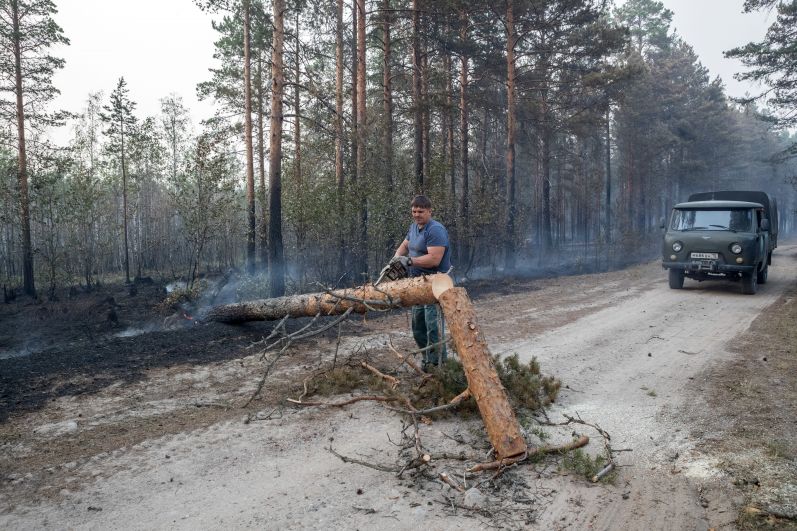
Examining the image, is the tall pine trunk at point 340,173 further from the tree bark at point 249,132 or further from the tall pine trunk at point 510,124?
the tall pine trunk at point 510,124

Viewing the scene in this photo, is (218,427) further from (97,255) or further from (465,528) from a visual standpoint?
(97,255)

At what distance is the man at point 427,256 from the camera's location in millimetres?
5809

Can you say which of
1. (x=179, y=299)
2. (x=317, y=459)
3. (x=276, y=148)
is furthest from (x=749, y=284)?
(x=179, y=299)

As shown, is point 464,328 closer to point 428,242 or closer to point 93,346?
point 428,242

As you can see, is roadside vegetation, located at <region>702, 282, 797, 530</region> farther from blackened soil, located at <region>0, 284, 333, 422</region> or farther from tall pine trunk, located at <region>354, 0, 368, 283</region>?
tall pine trunk, located at <region>354, 0, 368, 283</region>

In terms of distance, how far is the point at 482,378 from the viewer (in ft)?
14.5

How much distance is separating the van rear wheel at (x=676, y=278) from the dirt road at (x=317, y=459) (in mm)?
6867

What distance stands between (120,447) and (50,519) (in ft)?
3.65

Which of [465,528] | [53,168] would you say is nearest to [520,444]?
[465,528]

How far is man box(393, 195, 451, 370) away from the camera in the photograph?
581cm

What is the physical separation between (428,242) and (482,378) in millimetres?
2032

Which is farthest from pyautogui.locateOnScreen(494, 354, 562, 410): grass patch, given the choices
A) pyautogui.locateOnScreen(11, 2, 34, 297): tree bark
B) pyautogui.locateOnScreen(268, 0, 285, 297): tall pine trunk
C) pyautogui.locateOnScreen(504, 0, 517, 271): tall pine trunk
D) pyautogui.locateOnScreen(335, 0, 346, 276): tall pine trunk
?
pyautogui.locateOnScreen(11, 2, 34, 297): tree bark

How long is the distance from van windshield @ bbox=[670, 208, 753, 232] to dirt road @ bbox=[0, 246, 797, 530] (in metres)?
6.88

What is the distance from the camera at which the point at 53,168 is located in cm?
1852
